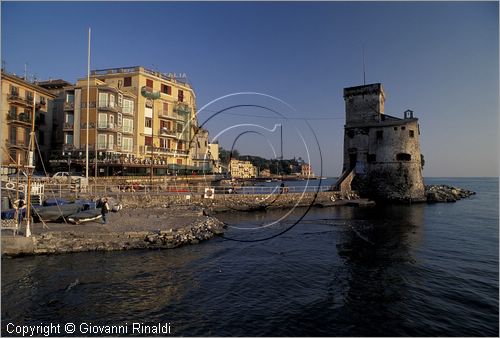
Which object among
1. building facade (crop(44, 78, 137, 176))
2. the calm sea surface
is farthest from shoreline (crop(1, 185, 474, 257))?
building facade (crop(44, 78, 137, 176))

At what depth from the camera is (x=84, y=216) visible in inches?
819

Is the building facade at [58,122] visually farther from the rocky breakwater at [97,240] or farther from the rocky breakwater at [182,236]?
the rocky breakwater at [182,236]

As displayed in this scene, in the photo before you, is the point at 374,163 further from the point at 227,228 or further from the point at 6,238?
the point at 6,238

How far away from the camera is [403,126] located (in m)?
48.6

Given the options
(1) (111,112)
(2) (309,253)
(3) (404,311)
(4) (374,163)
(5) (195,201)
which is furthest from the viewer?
(4) (374,163)

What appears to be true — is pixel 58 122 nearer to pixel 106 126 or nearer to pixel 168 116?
pixel 106 126

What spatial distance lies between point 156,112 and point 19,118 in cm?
2027

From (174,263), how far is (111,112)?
131 feet

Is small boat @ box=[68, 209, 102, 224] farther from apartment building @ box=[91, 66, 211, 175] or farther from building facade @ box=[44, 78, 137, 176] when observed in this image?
apartment building @ box=[91, 66, 211, 175]

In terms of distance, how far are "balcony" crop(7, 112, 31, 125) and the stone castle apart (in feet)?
170

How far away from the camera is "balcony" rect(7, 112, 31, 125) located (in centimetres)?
4312

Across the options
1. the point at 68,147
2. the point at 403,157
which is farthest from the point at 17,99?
the point at 403,157

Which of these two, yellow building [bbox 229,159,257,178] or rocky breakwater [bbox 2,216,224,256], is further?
yellow building [bbox 229,159,257,178]

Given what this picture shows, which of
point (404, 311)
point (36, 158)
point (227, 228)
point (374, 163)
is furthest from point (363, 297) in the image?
point (36, 158)
